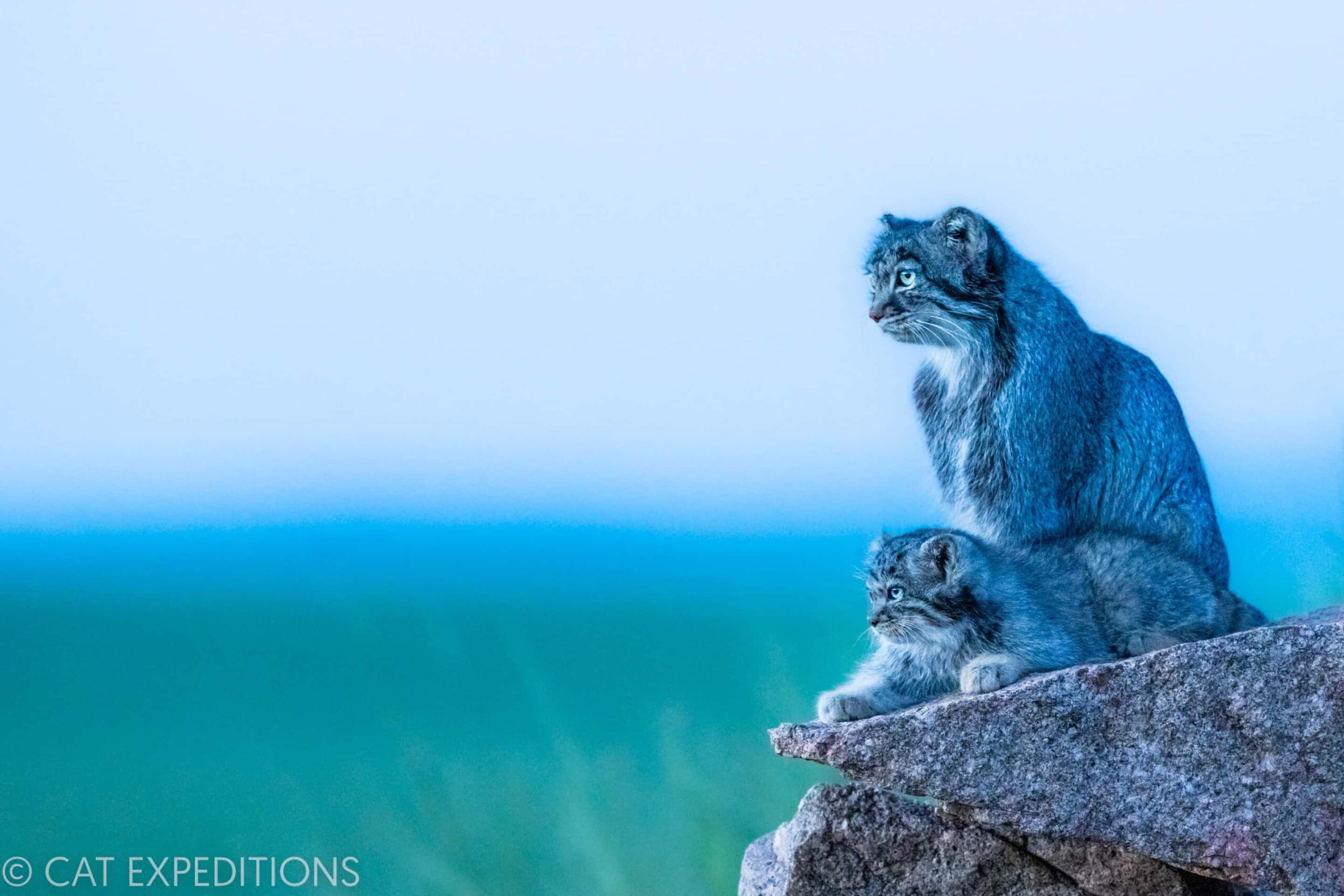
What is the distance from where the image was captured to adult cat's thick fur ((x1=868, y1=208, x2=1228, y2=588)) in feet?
12.7

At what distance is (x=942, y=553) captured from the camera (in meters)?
3.66

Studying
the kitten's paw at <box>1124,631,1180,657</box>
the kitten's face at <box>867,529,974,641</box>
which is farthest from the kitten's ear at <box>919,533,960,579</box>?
the kitten's paw at <box>1124,631,1180,657</box>

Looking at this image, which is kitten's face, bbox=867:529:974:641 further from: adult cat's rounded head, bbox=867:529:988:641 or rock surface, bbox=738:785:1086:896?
rock surface, bbox=738:785:1086:896

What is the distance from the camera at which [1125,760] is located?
134 inches

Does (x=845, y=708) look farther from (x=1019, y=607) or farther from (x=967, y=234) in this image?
→ (x=967, y=234)

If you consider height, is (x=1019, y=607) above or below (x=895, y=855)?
above

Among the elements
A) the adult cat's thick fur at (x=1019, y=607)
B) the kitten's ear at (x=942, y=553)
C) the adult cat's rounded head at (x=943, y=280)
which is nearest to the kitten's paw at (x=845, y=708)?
the adult cat's thick fur at (x=1019, y=607)

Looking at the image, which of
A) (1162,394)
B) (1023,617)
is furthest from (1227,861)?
(1162,394)

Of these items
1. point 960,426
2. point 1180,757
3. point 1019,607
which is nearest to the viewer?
point 1180,757

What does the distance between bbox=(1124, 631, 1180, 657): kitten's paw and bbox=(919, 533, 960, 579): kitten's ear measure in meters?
0.58

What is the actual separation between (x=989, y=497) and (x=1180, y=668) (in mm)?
778

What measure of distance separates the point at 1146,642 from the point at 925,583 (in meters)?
0.66

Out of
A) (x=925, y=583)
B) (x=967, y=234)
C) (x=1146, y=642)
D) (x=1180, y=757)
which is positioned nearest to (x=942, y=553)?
(x=925, y=583)

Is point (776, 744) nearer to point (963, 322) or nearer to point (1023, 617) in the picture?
point (1023, 617)
